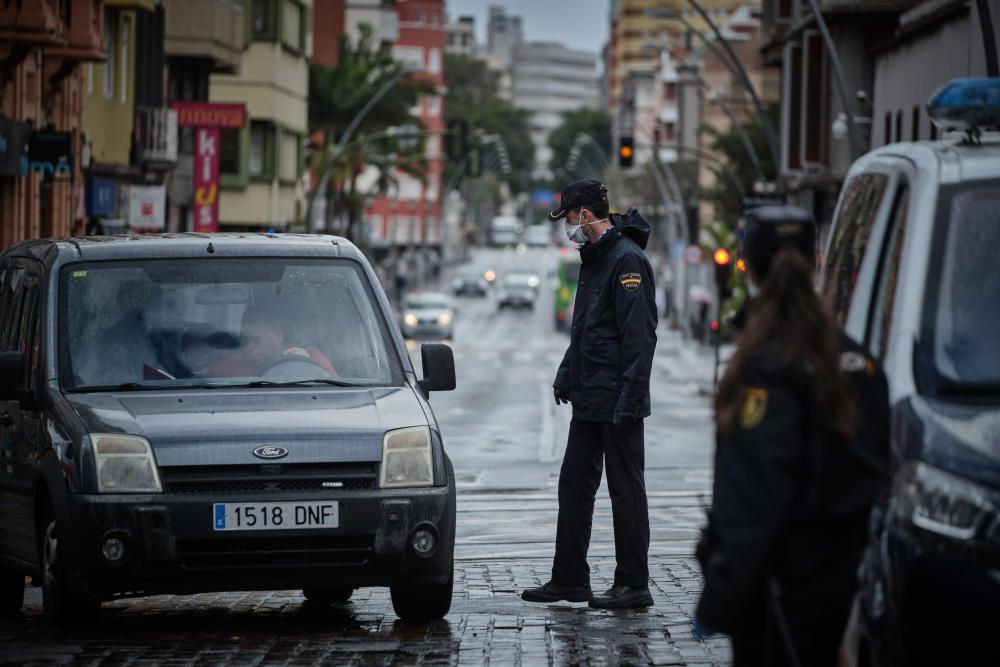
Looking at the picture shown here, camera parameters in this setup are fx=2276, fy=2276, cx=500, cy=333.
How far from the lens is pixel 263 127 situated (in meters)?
65.4

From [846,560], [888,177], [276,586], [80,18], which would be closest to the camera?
[846,560]

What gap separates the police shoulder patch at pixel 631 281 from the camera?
9969 mm

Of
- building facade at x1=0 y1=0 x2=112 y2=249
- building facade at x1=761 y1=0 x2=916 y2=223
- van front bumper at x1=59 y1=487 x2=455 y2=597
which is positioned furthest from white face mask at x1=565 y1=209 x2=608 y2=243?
building facade at x1=761 y1=0 x2=916 y2=223

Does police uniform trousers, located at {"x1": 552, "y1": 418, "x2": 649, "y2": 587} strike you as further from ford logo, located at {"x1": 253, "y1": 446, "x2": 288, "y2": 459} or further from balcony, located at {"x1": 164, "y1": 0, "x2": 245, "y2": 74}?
balcony, located at {"x1": 164, "y1": 0, "x2": 245, "y2": 74}

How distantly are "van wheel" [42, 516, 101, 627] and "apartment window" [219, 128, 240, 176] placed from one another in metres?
53.2

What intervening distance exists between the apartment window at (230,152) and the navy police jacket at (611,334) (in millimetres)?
52662

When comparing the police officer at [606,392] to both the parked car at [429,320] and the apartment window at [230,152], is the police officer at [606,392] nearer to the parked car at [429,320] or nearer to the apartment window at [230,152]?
the apartment window at [230,152]

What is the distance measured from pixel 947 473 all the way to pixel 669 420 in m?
31.2

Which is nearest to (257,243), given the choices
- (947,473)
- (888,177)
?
(888,177)

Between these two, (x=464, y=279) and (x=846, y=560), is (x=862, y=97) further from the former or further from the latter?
(x=464, y=279)

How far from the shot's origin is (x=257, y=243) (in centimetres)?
1039

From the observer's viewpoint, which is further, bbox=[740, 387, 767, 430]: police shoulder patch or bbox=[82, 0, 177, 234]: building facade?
bbox=[82, 0, 177, 234]: building facade

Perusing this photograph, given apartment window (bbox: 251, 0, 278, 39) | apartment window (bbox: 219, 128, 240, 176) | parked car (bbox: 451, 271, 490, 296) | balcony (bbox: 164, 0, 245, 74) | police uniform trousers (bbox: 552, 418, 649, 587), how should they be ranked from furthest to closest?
parked car (bbox: 451, 271, 490, 296), apartment window (bbox: 251, 0, 278, 39), apartment window (bbox: 219, 128, 240, 176), balcony (bbox: 164, 0, 245, 74), police uniform trousers (bbox: 552, 418, 649, 587)

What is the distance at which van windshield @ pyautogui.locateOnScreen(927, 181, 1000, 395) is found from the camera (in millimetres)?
6105
